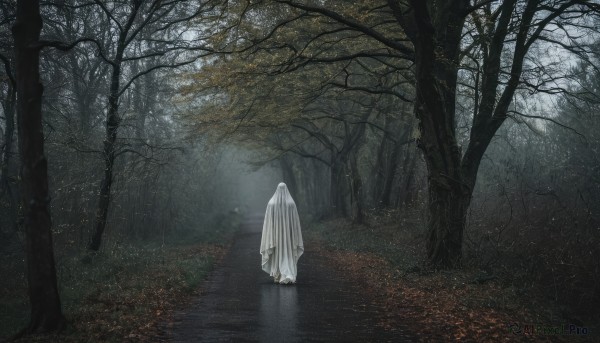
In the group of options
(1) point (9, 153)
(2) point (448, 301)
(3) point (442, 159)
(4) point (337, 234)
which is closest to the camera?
(2) point (448, 301)

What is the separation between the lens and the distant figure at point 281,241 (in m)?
12.7

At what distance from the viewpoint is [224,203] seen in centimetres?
5191

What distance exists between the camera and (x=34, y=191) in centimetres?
693

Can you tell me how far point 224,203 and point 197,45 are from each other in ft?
122

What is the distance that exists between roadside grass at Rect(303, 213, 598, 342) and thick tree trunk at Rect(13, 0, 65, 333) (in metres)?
4.75

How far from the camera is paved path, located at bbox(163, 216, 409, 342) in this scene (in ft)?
24.0

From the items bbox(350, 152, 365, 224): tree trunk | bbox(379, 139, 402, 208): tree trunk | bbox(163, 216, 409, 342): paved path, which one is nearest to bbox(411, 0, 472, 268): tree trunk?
bbox(163, 216, 409, 342): paved path

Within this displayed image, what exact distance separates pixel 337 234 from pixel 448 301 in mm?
15233

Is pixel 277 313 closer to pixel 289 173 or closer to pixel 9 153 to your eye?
pixel 9 153

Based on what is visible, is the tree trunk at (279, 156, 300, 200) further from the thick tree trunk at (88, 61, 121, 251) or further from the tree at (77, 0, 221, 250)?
the thick tree trunk at (88, 61, 121, 251)

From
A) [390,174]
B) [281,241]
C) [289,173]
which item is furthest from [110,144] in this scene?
[289,173]

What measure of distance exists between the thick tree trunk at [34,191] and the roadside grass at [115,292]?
0.37 metres

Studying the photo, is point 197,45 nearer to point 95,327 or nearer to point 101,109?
A: point 101,109

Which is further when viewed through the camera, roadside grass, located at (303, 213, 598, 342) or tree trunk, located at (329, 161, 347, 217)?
tree trunk, located at (329, 161, 347, 217)
